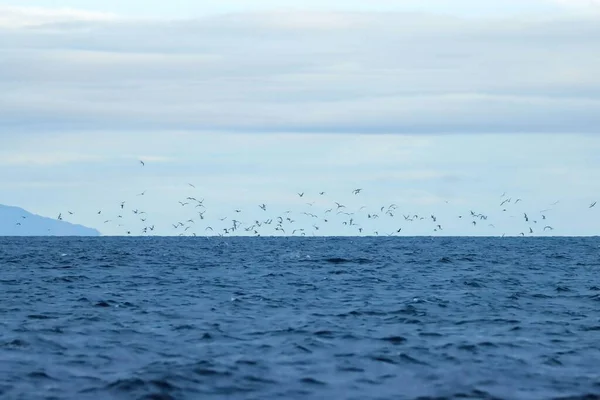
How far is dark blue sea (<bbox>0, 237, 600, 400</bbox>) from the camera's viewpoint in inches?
810

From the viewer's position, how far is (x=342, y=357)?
24.0 meters

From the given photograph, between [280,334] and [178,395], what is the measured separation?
8427 mm

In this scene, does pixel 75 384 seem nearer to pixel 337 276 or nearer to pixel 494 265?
pixel 337 276

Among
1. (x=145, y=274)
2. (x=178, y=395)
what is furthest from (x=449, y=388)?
(x=145, y=274)

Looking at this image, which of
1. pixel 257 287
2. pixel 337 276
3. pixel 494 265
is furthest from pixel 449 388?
pixel 494 265

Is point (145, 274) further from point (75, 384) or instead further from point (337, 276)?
point (75, 384)

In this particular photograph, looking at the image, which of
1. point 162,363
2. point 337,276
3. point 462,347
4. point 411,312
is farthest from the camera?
point 337,276

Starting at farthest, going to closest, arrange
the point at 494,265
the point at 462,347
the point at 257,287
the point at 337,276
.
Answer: the point at 494,265 < the point at 337,276 < the point at 257,287 < the point at 462,347

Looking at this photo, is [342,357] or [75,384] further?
[342,357]

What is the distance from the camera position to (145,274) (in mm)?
56344

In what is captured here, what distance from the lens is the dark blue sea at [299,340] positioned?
20562mm

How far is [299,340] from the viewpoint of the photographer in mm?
26688

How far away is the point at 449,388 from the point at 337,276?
34.5m

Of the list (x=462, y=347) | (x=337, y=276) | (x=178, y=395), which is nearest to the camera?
(x=178, y=395)
